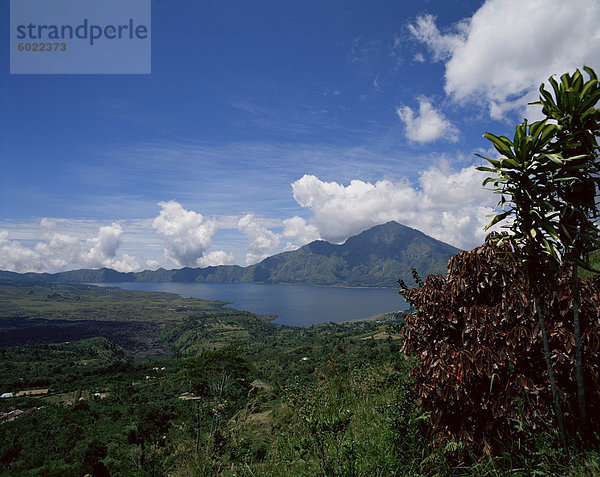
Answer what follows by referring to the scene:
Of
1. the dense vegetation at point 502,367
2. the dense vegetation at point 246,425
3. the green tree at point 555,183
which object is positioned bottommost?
the dense vegetation at point 246,425

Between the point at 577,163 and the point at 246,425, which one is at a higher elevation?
the point at 577,163

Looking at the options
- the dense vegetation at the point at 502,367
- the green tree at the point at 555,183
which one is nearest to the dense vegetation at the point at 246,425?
the dense vegetation at the point at 502,367

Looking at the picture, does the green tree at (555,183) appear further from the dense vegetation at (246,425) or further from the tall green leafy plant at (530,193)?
the dense vegetation at (246,425)

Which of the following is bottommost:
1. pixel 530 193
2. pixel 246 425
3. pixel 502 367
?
pixel 246 425

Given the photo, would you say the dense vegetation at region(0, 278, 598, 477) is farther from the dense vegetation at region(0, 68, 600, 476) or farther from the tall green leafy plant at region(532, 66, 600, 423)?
the tall green leafy plant at region(532, 66, 600, 423)

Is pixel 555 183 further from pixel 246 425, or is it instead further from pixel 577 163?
pixel 246 425

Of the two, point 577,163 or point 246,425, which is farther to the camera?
point 246,425

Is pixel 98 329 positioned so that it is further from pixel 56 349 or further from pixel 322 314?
pixel 322 314

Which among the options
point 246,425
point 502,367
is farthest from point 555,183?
point 246,425

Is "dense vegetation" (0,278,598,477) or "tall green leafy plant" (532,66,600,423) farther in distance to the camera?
"dense vegetation" (0,278,598,477)

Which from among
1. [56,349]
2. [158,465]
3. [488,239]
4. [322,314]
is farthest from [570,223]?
[322,314]

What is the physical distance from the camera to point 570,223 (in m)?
2.79

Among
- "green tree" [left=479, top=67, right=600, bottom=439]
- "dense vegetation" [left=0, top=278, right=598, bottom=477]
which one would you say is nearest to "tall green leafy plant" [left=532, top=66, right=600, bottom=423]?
"green tree" [left=479, top=67, right=600, bottom=439]

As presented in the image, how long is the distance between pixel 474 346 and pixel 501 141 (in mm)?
2108
